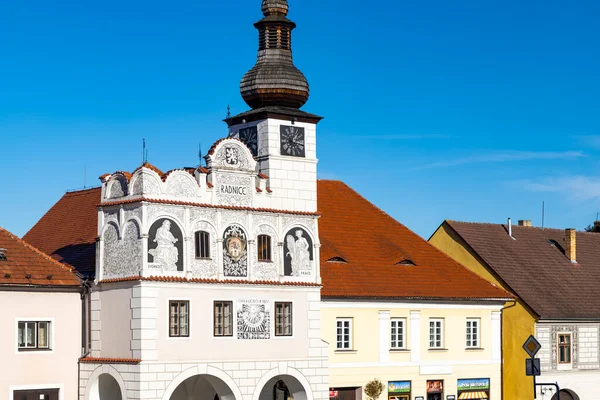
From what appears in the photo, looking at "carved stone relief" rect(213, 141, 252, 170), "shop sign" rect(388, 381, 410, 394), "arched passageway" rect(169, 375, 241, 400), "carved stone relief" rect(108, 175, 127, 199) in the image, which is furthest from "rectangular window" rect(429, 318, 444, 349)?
"carved stone relief" rect(108, 175, 127, 199)

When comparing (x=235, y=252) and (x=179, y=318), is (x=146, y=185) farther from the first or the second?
(x=179, y=318)

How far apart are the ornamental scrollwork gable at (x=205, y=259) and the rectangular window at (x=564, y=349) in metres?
21.5

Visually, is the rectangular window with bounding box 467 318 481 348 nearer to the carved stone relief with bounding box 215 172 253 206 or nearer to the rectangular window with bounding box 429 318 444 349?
the rectangular window with bounding box 429 318 444 349

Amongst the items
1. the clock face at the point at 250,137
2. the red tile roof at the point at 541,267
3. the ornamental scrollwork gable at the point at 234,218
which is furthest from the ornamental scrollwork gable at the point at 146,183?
the red tile roof at the point at 541,267

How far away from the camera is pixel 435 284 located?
55.3 meters

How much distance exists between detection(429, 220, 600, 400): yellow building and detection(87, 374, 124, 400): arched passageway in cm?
1957

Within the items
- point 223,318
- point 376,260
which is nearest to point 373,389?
point 376,260

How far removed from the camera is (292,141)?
1956 inches

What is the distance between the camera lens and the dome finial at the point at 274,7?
4978 centimetres

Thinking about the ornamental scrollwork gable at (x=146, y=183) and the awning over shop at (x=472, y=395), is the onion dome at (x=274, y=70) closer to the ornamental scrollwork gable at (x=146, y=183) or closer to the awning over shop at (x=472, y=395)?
the ornamental scrollwork gable at (x=146, y=183)

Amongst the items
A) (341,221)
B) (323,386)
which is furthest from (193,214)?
(341,221)

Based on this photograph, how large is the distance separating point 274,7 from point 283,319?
12.3 meters

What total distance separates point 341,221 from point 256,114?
8.62 metres

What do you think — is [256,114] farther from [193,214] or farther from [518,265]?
[518,265]
